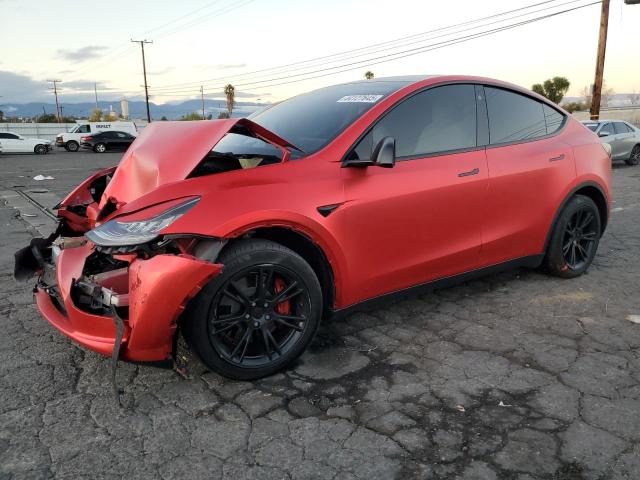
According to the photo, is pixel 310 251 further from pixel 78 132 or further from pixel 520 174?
pixel 78 132

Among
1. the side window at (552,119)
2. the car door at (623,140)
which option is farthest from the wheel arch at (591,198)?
the car door at (623,140)

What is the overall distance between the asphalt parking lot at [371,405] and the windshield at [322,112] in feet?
4.25

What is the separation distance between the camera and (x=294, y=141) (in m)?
3.36

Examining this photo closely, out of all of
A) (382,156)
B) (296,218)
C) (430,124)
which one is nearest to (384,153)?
(382,156)

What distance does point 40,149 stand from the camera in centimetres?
3081

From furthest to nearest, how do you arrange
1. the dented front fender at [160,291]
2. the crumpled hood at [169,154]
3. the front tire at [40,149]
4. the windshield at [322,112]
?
the front tire at [40,149] → the windshield at [322,112] → the crumpled hood at [169,154] → the dented front fender at [160,291]

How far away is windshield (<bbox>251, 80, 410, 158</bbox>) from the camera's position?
3291mm

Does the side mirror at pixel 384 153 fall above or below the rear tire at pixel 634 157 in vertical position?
above

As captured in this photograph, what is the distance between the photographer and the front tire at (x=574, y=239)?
433cm

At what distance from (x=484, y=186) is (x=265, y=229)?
1.66 meters

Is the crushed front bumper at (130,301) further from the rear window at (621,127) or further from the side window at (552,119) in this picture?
the rear window at (621,127)

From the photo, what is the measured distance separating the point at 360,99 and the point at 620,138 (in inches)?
574

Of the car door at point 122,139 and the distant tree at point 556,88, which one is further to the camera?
the distant tree at point 556,88

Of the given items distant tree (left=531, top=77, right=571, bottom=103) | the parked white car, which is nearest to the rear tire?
the parked white car
